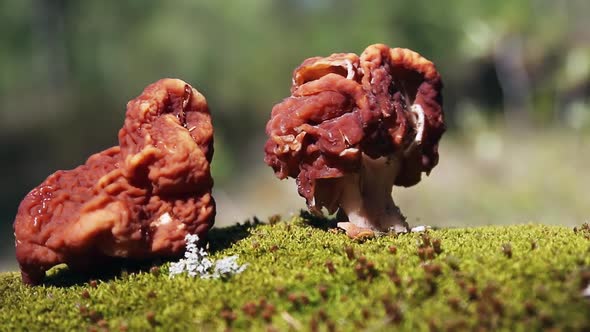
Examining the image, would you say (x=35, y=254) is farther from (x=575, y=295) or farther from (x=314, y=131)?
(x=575, y=295)

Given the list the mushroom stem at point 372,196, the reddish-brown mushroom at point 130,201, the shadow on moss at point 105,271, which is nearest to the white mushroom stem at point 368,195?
the mushroom stem at point 372,196

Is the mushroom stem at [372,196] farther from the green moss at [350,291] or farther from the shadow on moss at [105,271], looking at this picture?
the shadow on moss at [105,271]

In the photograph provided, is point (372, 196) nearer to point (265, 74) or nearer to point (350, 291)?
point (350, 291)

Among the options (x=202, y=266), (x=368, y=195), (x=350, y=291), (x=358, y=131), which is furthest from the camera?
(x=368, y=195)

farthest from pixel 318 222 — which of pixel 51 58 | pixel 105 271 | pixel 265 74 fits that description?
pixel 51 58

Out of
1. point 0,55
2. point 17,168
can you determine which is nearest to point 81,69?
point 0,55

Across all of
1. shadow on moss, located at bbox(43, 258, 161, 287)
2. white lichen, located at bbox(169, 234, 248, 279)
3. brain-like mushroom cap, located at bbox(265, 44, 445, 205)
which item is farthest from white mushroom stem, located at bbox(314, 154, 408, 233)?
shadow on moss, located at bbox(43, 258, 161, 287)
